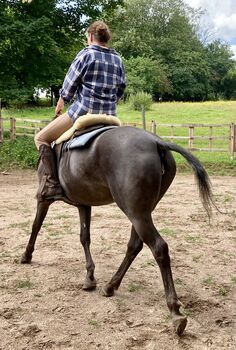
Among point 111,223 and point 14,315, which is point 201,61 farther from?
point 14,315

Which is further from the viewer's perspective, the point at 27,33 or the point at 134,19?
the point at 134,19

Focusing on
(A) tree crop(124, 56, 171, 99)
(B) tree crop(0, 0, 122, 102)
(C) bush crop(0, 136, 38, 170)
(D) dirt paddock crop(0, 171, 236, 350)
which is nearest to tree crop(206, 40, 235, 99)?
(A) tree crop(124, 56, 171, 99)

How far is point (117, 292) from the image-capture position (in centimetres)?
389

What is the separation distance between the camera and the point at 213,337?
9.93 feet

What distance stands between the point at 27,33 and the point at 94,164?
34.5 feet

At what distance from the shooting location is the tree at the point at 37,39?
42.4ft

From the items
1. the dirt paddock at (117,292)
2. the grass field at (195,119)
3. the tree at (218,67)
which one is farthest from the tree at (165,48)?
the dirt paddock at (117,292)

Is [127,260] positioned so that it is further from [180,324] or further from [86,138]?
[86,138]

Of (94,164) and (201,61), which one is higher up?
(201,61)

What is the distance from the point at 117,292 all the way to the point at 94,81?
1.88m

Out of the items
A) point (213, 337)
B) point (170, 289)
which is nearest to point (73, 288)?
point (170, 289)

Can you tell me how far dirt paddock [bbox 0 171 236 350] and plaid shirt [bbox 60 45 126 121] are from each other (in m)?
1.62

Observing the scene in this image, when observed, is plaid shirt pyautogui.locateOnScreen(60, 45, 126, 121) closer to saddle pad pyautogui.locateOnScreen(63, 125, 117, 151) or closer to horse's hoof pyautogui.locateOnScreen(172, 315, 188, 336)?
saddle pad pyautogui.locateOnScreen(63, 125, 117, 151)

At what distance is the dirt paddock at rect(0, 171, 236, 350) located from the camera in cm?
303
